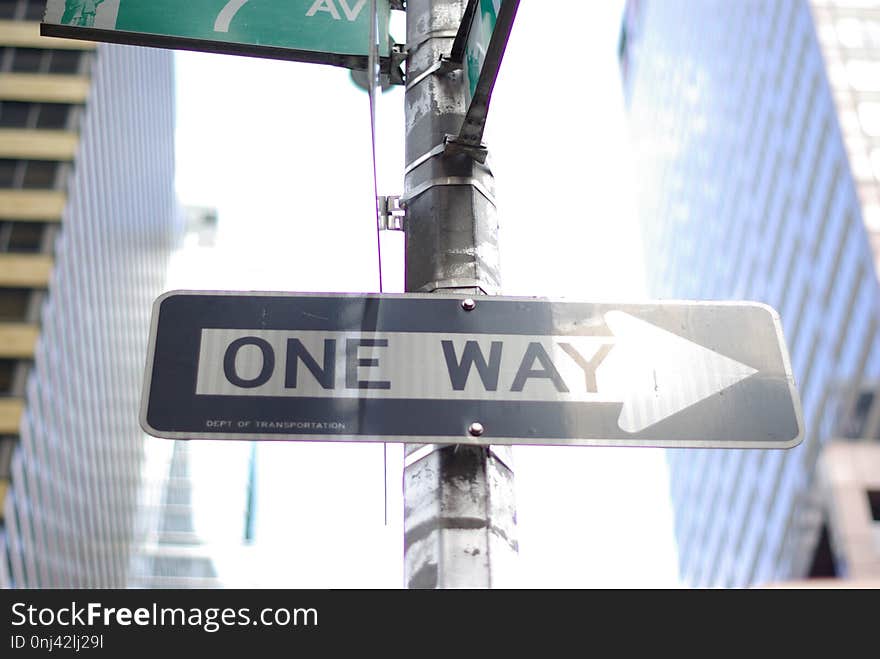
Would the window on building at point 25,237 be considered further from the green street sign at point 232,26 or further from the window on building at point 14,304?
the green street sign at point 232,26

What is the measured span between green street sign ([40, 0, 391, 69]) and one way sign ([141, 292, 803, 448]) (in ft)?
4.19

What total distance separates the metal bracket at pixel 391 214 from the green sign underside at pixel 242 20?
0.72 meters

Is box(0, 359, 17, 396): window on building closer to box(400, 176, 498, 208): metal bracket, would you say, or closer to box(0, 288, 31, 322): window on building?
box(0, 288, 31, 322): window on building

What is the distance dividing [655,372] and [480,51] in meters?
1.12

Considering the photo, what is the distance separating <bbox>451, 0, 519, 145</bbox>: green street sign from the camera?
286 centimetres

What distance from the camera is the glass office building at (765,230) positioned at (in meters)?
48.4

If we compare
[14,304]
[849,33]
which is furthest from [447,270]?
[849,33]

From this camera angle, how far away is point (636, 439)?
264cm

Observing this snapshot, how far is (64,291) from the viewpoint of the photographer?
169ft

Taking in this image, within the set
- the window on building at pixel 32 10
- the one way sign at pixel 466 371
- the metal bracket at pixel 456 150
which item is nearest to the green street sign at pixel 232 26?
the metal bracket at pixel 456 150
